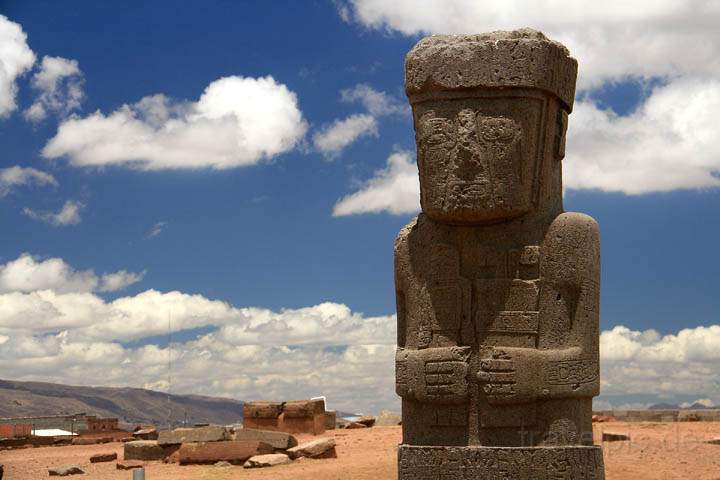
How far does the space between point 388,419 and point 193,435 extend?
7753mm

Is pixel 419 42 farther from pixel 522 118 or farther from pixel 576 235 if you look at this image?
pixel 576 235

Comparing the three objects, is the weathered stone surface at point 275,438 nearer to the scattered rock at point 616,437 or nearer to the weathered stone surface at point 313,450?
the weathered stone surface at point 313,450

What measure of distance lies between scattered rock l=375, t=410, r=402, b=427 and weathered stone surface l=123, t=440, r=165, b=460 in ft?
25.3

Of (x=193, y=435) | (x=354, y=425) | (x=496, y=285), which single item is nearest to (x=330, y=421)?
(x=354, y=425)

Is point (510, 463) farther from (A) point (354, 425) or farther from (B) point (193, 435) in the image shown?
(A) point (354, 425)

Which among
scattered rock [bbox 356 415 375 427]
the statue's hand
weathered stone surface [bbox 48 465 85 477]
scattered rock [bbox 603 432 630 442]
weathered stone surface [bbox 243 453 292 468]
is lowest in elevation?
weathered stone surface [bbox 48 465 85 477]

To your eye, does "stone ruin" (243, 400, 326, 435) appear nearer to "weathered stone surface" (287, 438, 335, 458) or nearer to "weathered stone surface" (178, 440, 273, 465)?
"weathered stone surface" (178, 440, 273, 465)

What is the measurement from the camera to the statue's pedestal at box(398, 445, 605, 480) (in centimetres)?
880

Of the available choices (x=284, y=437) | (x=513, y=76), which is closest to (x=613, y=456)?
(x=284, y=437)

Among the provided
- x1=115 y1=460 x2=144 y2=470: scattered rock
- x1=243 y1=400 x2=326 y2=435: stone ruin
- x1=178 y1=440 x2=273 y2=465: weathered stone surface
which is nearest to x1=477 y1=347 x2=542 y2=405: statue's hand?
x1=178 y1=440 x2=273 y2=465: weathered stone surface

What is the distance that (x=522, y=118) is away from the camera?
9055 mm

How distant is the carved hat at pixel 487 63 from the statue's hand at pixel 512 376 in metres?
2.37

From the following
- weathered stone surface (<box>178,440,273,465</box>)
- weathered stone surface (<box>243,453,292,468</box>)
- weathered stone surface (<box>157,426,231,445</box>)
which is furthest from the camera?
weathered stone surface (<box>157,426,231,445</box>)

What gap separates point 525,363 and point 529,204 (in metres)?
1.42
